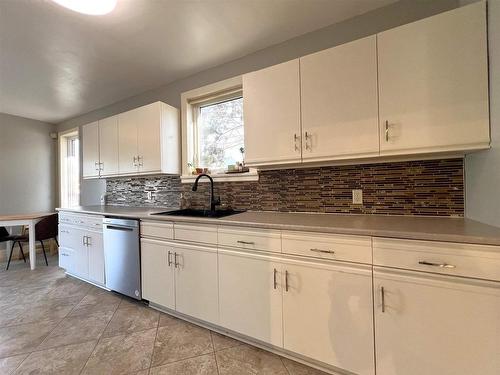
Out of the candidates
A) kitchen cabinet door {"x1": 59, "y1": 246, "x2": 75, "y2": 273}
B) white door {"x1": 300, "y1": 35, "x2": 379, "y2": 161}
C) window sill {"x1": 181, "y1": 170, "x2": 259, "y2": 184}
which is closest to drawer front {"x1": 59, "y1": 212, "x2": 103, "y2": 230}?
kitchen cabinet door {"x1": 59, "y1": 246, "x2": 75, "y2": 273}

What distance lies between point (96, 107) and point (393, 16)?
4098mm

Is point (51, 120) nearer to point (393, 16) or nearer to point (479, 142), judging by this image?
point (393, 16)

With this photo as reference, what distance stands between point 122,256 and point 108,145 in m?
1.57

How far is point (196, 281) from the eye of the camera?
183cm

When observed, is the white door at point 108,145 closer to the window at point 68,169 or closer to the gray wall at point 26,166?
the window at point 68,169

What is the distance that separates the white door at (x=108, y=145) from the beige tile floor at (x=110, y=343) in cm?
154

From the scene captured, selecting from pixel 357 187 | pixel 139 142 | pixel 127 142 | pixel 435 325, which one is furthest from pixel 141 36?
pixel 435 325

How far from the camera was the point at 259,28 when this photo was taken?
6.27ft

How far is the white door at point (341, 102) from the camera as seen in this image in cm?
146

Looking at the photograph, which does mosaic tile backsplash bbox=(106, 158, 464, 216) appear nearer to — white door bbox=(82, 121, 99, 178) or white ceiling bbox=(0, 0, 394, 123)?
white ceiling bbox=(0, 0, 394, 123)

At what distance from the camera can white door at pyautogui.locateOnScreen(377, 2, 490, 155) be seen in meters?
A: 1.21

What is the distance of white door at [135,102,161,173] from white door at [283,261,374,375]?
1887 mm

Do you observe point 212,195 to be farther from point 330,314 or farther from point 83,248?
point 83,248

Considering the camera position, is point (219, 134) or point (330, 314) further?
point (219, 134)
